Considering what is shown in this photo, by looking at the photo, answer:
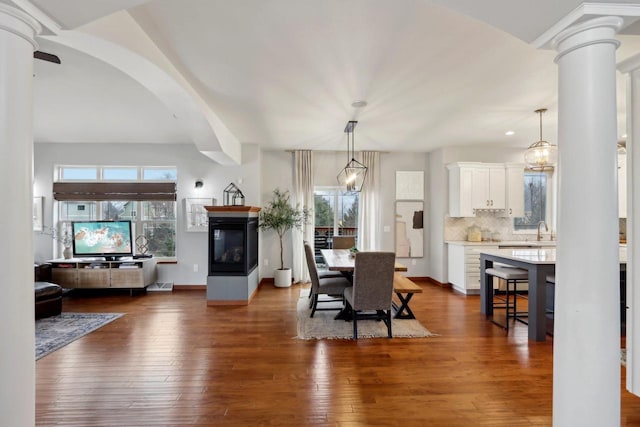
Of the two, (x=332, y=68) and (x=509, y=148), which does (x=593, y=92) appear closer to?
(x=332, y=68)

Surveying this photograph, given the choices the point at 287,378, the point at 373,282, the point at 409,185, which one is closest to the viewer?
the point at 287,378

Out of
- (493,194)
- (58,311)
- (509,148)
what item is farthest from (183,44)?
(509,148)

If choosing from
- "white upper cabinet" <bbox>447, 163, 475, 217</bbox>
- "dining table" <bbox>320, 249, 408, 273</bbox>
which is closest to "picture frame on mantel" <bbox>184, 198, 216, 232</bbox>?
"dining table" <bbox>320, 249, 408, 273</bbox>

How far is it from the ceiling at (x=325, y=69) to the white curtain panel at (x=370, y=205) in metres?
1.23

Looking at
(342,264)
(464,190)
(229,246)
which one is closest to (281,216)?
(229,246)

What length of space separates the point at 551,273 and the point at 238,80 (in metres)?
3.95

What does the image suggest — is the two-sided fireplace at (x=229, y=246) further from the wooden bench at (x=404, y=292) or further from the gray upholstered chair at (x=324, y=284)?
the wooden bench at (x=404, y=292)

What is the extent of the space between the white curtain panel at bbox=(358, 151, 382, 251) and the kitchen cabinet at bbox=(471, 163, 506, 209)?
5.79 feet

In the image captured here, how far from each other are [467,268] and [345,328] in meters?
2.79

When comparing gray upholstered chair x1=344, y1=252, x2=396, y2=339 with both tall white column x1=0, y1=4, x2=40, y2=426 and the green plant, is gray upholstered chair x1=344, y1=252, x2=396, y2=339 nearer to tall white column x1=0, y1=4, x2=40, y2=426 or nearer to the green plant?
tall white column x1=0, y1=4, x2=40, y2=426

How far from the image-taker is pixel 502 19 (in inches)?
56.3

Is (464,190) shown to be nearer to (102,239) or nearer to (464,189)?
(464,189)

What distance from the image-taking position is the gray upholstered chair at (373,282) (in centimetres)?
342

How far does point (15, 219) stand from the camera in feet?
4.00
